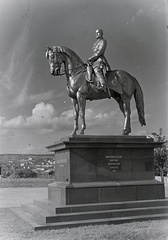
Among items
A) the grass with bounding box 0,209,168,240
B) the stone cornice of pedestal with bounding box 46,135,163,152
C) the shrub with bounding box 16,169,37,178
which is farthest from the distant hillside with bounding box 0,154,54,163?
the grass with bounding box 0,209,168,240

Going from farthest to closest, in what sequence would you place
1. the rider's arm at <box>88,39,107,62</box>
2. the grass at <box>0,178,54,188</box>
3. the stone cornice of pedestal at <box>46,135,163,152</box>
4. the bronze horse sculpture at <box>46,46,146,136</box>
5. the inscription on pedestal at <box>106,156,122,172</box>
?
the grass at <box>0,178,54,188</box>, the rider's arm at <box>88,39,107,62</box>, the bronze horse sculpture at <box>46,46,146,136</box>, the inscription on pedestal at <box>106,156,122,172</box>, the stone cornice of pedestal at <box>46,135,163,152</box>

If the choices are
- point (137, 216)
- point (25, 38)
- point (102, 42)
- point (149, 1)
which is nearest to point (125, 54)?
point (149, 1)

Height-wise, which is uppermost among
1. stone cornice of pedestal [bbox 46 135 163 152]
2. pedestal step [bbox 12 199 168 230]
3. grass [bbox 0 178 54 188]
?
stone cornice of pedestal [bbox 46 135 163 152]

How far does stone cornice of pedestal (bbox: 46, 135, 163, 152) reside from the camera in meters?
12.0

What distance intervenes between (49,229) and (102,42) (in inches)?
290

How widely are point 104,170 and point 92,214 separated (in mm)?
2017

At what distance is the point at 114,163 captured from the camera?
41.0ft

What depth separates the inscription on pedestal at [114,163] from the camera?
40.7ft

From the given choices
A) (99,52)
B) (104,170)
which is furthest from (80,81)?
(104,170)

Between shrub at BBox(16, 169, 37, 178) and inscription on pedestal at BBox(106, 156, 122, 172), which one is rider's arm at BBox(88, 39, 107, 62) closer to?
inscription on pedestal at BBox(106, 156, 122, 172)

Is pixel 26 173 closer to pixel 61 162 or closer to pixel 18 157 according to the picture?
pixel 18 157

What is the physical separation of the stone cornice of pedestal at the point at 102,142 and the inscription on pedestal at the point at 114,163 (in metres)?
0.43

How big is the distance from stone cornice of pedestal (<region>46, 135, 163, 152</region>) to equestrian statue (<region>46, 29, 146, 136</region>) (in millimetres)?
732

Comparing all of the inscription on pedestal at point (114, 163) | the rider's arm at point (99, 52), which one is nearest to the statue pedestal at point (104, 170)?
the inscription on pedestal at point (114, 163)
